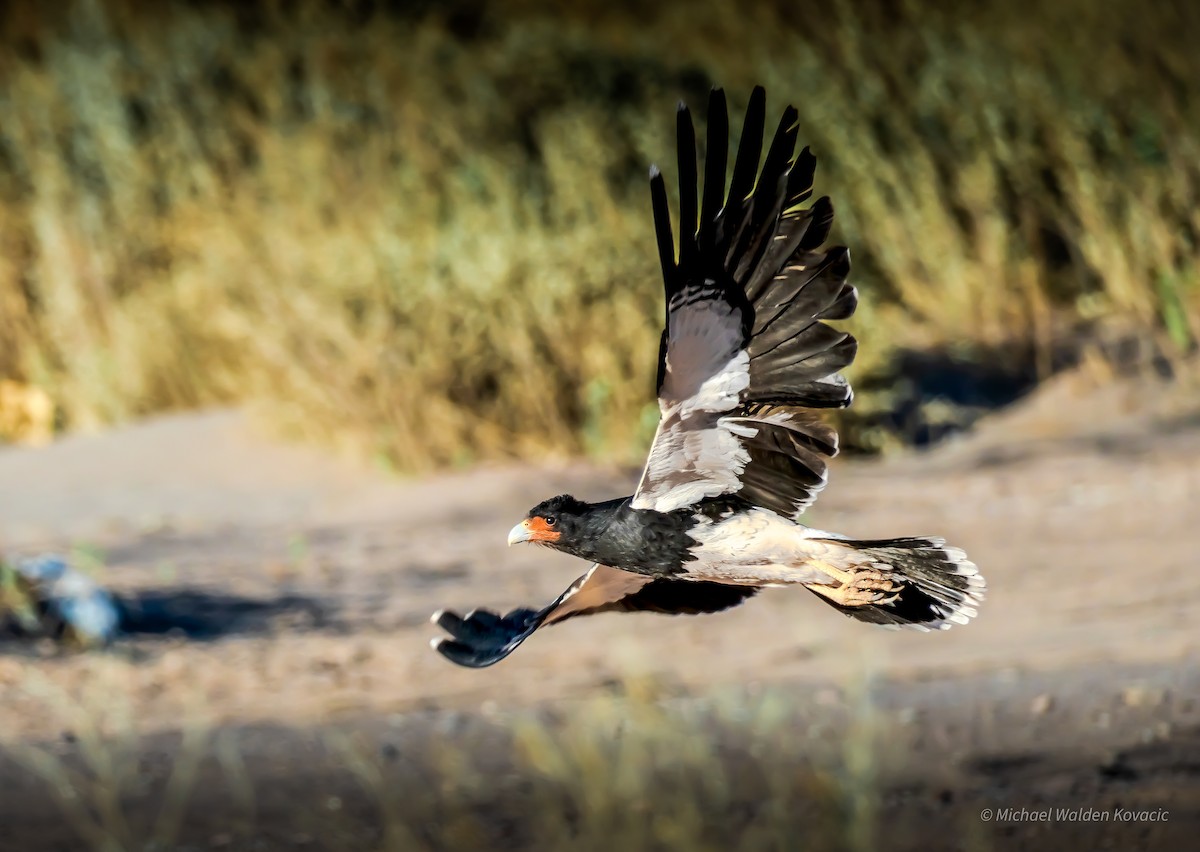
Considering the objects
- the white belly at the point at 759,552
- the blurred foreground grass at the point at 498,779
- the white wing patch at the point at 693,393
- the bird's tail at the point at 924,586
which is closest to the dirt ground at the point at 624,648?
the blurred foreground grass at the point at 498,779

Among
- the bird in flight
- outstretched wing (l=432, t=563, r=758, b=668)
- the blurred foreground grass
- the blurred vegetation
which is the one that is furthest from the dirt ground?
the bird in flight

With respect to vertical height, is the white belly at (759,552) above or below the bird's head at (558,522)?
below

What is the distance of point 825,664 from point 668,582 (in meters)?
2.54

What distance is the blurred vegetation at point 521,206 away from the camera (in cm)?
909

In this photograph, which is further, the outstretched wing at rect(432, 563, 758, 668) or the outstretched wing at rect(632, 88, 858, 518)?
the outstretched wing at rect(432, 563, 758, 668)

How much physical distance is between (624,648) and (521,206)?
14.3 feet

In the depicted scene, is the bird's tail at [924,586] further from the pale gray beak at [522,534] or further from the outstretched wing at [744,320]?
the pale gray beak at [522,534]

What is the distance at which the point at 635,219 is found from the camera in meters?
9.83

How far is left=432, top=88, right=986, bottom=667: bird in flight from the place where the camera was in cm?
298

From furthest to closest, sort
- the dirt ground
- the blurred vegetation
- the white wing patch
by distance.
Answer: the blurred vegetation
the dirt ground
the white wing patch

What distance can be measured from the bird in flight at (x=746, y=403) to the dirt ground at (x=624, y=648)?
4.84ft

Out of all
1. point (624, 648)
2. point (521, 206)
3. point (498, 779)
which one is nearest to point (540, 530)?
point (498, 779)

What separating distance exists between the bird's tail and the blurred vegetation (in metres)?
5.32

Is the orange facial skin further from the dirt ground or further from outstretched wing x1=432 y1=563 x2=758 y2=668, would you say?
the dirt ground
